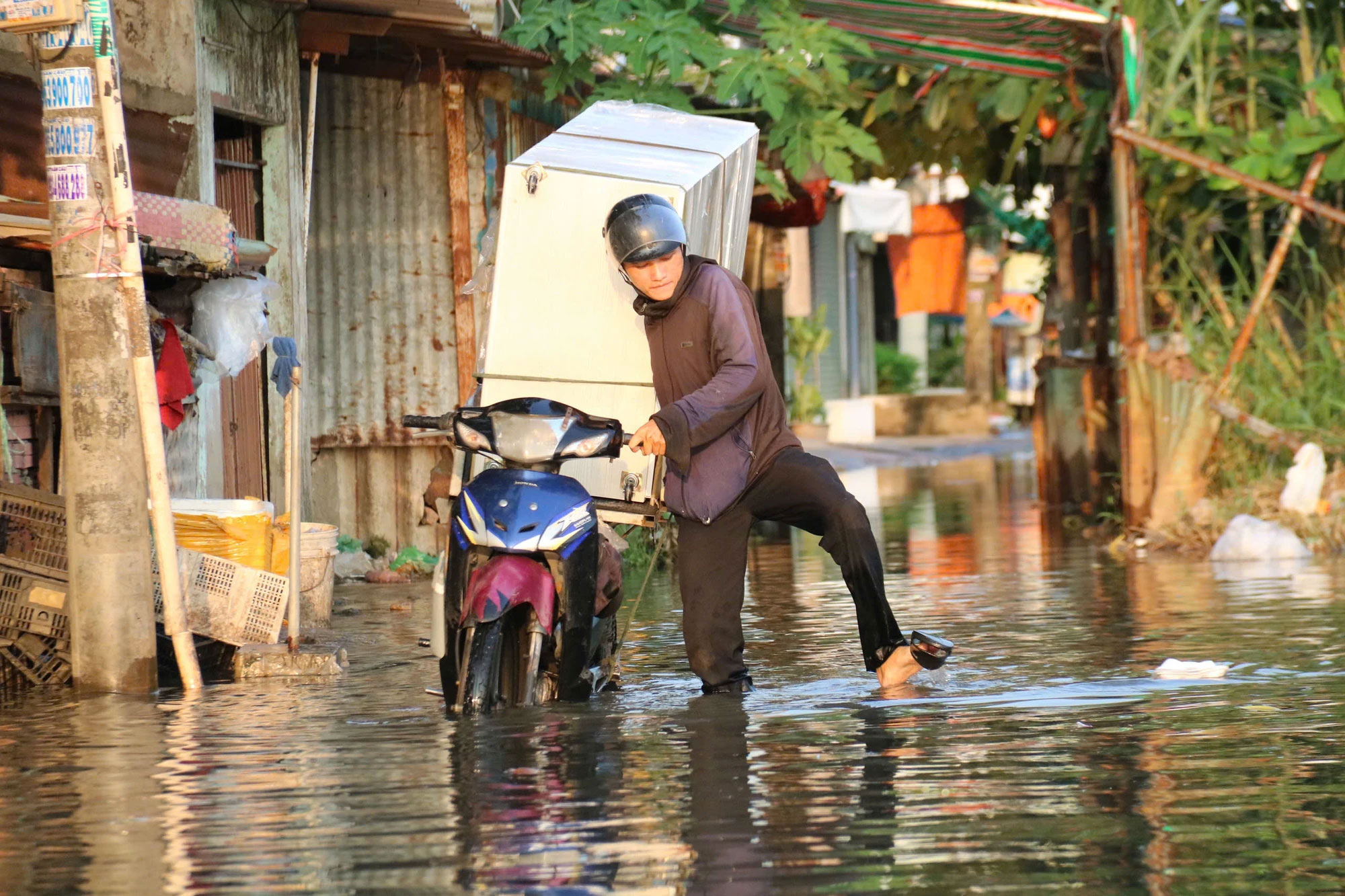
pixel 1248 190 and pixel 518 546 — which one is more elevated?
pixel 1248 190

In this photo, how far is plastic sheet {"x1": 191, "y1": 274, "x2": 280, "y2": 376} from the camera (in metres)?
9.70

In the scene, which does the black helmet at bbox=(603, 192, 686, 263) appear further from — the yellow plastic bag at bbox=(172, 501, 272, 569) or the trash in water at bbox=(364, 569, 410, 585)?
the trash in water at bbox=(364, 569, 410, 585)

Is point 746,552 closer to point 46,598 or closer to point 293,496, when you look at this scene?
point 293,496

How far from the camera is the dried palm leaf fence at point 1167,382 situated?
12898 millimetres

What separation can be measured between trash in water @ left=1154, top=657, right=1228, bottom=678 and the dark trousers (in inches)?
41.2

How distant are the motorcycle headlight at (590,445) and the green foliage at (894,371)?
109ft

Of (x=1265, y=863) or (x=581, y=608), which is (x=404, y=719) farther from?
(x=1265, y=863)

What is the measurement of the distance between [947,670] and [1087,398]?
9.13m

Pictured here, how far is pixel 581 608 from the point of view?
21.9 ft

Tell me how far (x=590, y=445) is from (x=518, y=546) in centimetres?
41

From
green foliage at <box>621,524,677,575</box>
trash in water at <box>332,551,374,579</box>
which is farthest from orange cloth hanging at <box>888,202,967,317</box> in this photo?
trash in water at <box>332,551,374,579</box>

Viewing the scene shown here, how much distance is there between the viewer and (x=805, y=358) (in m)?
32.4

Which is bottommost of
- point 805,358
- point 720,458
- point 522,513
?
point 522,513

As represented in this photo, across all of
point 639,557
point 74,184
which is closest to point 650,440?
point 74,184
